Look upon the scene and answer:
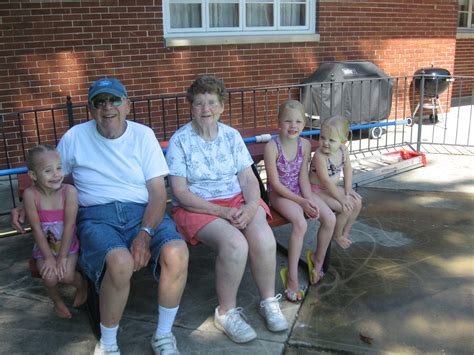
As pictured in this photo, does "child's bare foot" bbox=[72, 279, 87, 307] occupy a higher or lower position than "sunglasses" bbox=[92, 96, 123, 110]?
lower

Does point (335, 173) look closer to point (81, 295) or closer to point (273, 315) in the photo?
point (273, 315)

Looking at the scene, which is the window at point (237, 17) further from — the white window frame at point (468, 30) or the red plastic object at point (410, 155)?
the white window frame at point (468, 30)

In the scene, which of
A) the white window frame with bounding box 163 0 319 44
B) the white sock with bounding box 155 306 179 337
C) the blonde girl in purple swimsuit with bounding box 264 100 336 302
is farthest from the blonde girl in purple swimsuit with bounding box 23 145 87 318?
the white window frame with bounding box 163 0 319 44

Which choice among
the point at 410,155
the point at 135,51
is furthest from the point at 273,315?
the point at 135,51

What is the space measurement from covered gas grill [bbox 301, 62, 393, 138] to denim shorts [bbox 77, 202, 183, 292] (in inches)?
193

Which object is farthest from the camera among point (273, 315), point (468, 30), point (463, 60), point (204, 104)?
point (468, 30)

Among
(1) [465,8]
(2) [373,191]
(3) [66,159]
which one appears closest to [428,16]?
(1) [465,8]

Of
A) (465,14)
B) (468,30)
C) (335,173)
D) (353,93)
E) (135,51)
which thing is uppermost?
(465,14)

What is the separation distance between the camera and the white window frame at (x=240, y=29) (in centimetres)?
716

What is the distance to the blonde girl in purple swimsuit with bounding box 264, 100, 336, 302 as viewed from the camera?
3277 mm

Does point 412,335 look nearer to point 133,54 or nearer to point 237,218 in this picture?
point 237,218

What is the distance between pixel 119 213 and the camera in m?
2.90

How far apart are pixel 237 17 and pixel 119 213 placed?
560cm

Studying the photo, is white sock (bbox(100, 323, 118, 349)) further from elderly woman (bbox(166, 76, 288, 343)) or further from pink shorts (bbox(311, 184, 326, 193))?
pink shorts (bbox(311, 184, 326, 193))
